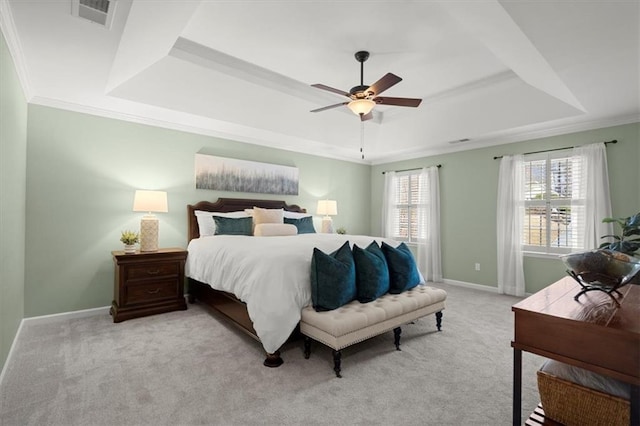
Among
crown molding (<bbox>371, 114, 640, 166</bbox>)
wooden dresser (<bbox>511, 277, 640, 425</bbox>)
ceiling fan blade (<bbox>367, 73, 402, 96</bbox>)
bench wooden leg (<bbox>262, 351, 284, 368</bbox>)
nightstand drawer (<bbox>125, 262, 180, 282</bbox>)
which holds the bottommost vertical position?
bench wooden leg (<bbox>262, 351, 284, 368</bbox>)

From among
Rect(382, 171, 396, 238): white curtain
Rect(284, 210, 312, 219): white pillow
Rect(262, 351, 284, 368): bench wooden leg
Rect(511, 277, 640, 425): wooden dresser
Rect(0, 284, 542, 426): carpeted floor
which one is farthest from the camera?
Rect(382, 171, 396, 238): white curtain

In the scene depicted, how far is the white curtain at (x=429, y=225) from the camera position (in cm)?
569

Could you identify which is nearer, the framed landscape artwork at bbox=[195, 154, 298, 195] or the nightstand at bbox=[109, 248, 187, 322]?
the nightstand at bbox=[109, 248, 187, 322]

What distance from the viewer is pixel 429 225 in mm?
5816

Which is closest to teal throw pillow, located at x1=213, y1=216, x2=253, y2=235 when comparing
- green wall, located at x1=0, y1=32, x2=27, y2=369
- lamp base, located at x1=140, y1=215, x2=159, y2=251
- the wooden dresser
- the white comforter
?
lamp base, located at x1=140, y1=215, x2=159, y2=251

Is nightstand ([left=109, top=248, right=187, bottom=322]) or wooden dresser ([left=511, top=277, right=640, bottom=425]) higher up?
wooden dresser ([left=511, top=277, right=640, bottom=425])

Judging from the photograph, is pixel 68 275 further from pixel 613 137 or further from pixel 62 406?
pixel 613 137

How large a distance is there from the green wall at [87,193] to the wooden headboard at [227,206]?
95mm

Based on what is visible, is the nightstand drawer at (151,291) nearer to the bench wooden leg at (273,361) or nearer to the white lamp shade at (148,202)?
the white lamp shade at (148,202)

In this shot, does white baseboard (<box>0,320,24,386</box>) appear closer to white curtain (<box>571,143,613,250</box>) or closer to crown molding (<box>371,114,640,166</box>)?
crown molding (<box>371,114,640,166</box>)

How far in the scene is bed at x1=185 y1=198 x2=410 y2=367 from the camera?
8.05ft

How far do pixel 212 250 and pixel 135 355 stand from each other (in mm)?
1218

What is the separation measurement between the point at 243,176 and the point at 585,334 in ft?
14.9

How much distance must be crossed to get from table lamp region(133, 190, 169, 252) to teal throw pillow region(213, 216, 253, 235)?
735 mm
